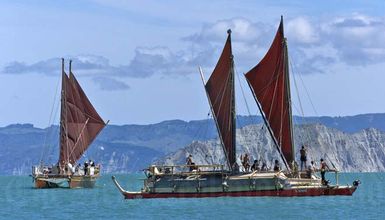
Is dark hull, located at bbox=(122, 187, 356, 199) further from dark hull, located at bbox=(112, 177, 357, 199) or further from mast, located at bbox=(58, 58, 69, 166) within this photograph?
mast, located at bbox=(58, 58, 69, 166)

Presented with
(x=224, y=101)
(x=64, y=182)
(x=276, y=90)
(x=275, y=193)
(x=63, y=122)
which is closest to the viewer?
(x=275, y=193)

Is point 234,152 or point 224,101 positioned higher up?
point 224,101

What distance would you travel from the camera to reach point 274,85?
9938cm

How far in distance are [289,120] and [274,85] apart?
3483mm

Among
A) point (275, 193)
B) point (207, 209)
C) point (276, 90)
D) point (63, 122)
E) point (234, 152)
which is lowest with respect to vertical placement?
point (207, 209)

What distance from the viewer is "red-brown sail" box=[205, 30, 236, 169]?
98062mm

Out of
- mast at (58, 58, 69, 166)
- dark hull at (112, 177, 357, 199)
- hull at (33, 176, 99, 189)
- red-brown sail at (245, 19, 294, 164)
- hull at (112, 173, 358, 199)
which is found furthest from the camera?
mast at (58, 58, 69, 166)

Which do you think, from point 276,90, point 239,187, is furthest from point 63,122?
point 239,187

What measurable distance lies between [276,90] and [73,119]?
146 feet

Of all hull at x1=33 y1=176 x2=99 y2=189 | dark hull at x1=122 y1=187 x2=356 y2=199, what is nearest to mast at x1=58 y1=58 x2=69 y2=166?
hull at x1=33 y1=176 x2=99 y2=189

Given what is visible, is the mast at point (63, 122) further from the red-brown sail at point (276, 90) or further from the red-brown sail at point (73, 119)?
the red-brown sail at point (276, 90)

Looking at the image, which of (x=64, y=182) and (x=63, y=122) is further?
(x=63, y=122)

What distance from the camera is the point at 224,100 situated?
9838cm

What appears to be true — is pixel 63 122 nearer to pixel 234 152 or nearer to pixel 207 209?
pixel 234 152
